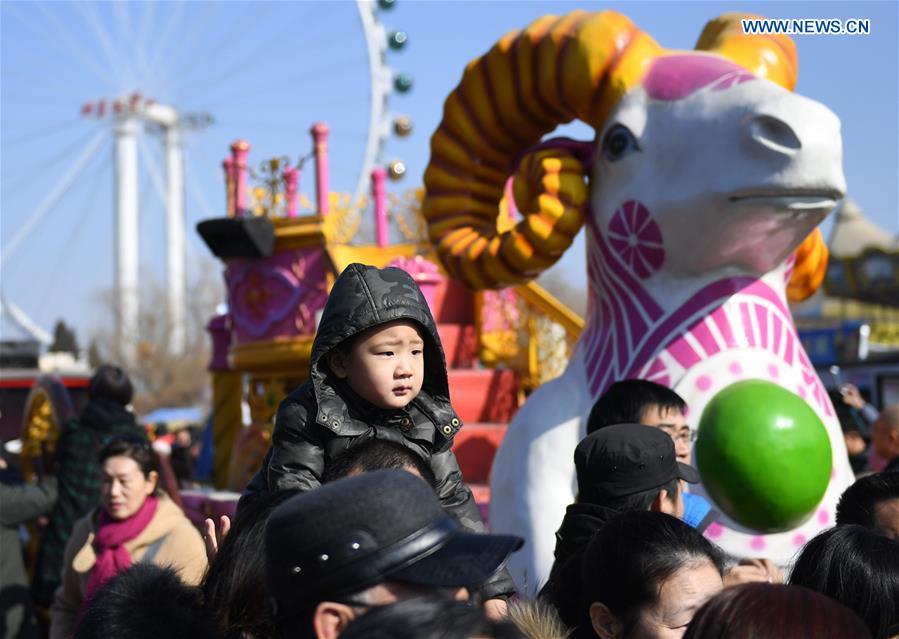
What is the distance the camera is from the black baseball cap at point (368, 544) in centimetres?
133

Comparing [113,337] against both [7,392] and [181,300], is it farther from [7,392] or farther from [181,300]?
[7,392]

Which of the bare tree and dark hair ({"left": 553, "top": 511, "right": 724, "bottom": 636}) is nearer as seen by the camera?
dark hair ({"left": 553, "top": 511, "right": 724, "bottom": 636})

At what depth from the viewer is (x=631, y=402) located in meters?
3.32

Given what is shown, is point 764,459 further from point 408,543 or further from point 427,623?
point 427,623

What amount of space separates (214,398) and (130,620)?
23.3ft

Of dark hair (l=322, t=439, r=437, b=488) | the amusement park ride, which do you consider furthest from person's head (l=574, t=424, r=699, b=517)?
the amusement park ride

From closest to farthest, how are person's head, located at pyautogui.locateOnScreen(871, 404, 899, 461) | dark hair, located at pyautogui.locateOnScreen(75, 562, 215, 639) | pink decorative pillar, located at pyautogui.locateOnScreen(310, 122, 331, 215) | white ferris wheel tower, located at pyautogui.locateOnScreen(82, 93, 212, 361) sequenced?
dark hair, located at pyautogui.locateOnScreen(75, 562, 215, 639), person's head, located at pyautogui.locateOnScreen(871, 404, 899, 461), pink decorative pillar, located at pyautogui.locateOnScreen(310, 122, 331, 215), white ferris wheel tower, located at pyautogui.locateOnScreen(82, 93, 212, 361)

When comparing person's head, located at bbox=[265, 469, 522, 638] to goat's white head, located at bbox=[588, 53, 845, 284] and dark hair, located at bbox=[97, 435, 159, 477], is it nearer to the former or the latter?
dark hair, located at bbox=[97, 435, 159, 477]

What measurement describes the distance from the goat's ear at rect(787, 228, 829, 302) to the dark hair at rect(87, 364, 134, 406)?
278 centimetres

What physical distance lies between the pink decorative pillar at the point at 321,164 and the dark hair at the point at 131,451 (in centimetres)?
366

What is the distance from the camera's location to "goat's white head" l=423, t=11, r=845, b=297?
13.3 ft

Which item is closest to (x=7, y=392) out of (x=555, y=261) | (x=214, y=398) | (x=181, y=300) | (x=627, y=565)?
(x=214, y=398)

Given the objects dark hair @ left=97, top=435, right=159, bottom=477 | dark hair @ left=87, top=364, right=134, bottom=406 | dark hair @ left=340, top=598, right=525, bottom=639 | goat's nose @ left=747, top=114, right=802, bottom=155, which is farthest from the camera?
dark hair @ left=87, top=364, right=134, bottom=406

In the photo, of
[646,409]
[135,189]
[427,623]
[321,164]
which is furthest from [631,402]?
[135,189]
